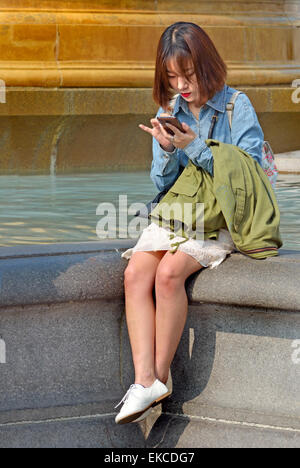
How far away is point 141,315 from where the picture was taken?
11.1 feet

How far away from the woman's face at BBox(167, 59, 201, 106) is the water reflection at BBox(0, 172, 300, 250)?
117 cm

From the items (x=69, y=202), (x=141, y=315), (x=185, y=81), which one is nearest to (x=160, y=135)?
(x=185, y=81)

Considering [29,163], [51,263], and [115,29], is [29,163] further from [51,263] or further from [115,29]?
[51,263]

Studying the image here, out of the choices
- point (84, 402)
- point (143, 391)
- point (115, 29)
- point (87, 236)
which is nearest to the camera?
point (143, 391)

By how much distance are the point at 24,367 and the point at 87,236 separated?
1.59m

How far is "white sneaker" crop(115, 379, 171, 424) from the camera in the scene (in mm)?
3230

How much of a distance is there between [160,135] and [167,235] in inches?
14.7

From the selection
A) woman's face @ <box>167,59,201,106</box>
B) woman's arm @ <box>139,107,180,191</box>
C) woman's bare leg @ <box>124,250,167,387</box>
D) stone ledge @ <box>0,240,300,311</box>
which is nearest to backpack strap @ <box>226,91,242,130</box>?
woman's face @ <box>167,59,201,106</box>

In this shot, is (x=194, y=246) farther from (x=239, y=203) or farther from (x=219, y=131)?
(x=219, y=131)

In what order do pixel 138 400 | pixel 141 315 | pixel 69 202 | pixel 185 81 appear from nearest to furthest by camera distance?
pixel 138 400 < pixel 141 315 < pixel 185 81 < pixel 69 202

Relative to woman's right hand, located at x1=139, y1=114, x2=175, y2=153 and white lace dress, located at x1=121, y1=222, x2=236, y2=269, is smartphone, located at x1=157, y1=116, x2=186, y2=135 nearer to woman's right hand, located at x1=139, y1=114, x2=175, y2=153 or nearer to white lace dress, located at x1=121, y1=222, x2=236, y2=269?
woman's right hand, located at x1=139, y1=114, x2=175, y2=153

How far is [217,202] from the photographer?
3461 mm

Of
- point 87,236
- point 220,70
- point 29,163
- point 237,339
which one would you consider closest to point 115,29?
point 29,163

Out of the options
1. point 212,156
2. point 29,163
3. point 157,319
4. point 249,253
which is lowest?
point 29,163
